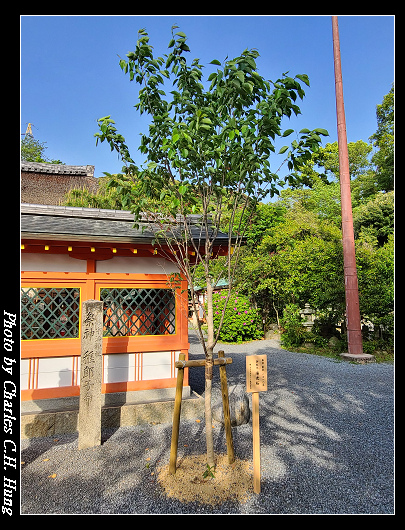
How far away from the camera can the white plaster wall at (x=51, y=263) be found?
5000mm

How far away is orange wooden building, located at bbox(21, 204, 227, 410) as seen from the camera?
4.91 m

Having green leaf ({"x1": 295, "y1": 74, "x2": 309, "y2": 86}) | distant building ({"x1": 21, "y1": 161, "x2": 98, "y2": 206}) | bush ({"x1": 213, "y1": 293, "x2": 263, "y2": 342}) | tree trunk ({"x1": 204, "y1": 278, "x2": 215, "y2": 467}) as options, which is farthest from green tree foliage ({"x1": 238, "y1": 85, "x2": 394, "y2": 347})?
distant building ({"x1": 21, "y1": 161, "x2": 98, "y2": 206})

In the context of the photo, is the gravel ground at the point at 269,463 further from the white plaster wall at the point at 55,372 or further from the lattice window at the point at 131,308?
the lattice window at the point at 131,308

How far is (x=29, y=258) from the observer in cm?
501

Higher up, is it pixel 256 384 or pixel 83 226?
pixel 83 226

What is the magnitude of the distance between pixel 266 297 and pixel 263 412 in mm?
9030

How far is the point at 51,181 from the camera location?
22500mm

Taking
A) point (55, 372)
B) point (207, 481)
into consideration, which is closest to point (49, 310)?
point (55, 372)

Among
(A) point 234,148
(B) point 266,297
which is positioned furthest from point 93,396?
(B) point 266,297

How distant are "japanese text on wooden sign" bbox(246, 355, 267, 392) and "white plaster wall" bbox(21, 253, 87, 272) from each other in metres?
3.26

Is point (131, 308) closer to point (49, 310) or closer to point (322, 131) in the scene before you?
point (49, 310)

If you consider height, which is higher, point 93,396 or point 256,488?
point 93,396

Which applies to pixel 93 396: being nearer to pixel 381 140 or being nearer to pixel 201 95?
pixel 201 95

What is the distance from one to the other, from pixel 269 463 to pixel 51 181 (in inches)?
924
